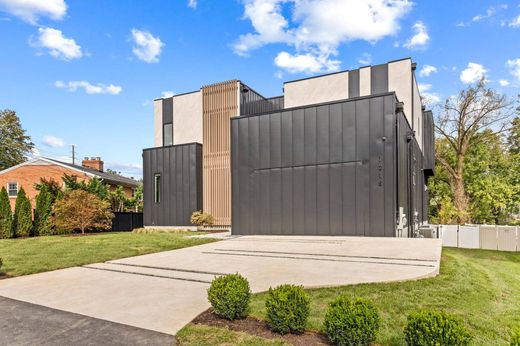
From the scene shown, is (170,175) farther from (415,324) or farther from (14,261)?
(415,324)

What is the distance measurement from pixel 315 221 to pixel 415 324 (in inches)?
427

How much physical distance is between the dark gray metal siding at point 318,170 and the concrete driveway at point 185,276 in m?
2.79

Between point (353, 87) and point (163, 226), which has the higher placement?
point (353, 87)

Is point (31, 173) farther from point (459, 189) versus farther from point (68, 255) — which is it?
point (459, 189)

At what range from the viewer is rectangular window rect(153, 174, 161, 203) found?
20.5 meters

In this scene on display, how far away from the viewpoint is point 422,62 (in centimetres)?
1794

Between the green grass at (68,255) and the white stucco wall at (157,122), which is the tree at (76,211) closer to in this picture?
the white stucco wall at (157,122)

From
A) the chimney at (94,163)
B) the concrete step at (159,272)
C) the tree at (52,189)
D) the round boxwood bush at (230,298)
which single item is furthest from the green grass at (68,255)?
the chimney at (94,163)

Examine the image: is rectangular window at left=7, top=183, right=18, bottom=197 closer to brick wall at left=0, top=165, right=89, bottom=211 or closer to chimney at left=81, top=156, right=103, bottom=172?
brick wall at left=0, top=165, right=89, bottom=211

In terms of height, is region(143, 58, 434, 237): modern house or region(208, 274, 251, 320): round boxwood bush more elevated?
region(143, 58, 434, 237): modern house

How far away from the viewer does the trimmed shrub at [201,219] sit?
59.9 feet

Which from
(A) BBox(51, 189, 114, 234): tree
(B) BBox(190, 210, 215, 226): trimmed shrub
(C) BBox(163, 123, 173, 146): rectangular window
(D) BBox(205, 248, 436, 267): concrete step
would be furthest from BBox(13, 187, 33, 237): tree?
(D) BBox(205, 248, 436, 267): concrete step

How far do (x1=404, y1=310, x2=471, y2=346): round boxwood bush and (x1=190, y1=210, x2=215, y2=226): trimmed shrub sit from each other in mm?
15950

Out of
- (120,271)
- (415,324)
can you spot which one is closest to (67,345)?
(415,324)
